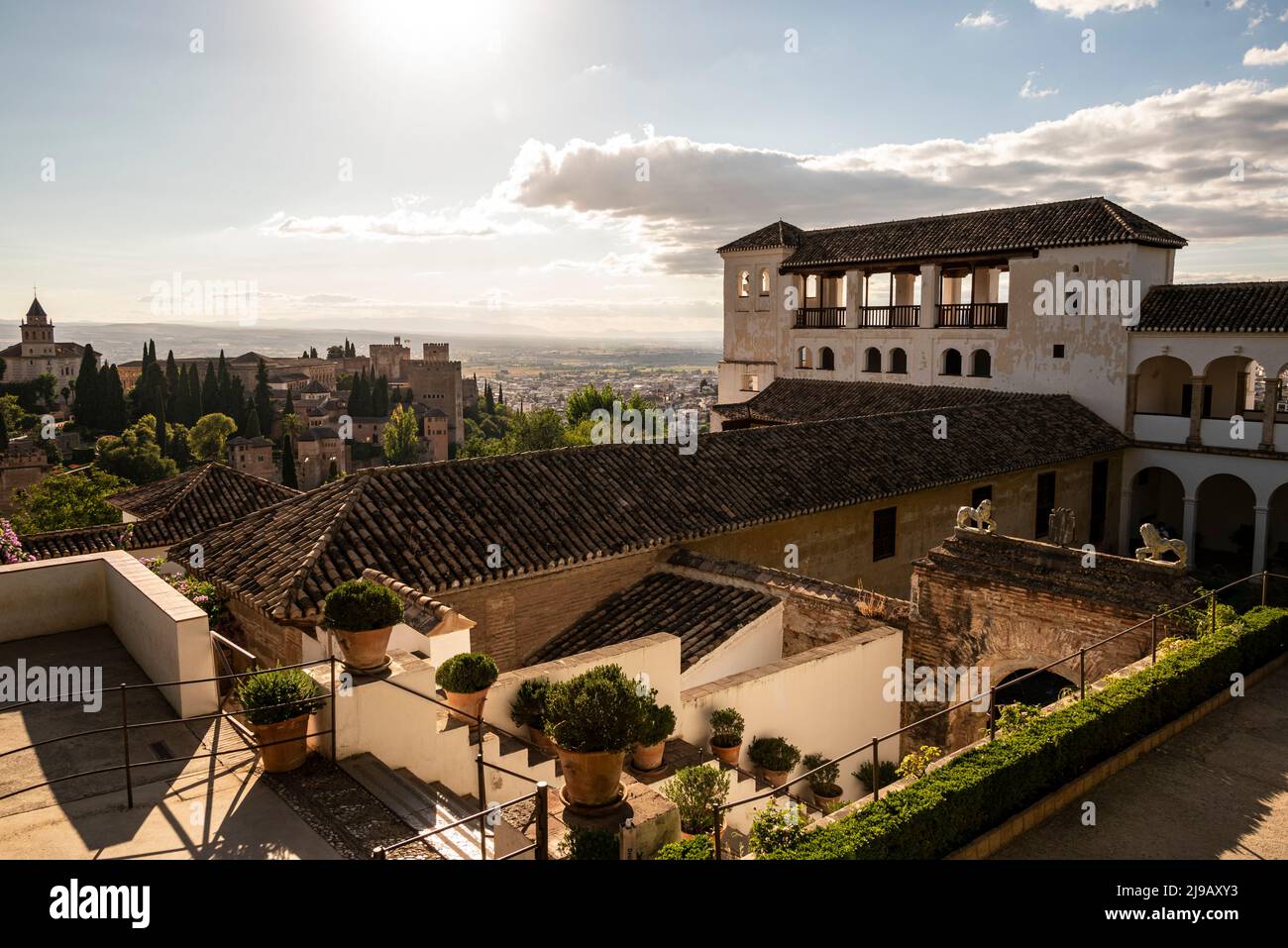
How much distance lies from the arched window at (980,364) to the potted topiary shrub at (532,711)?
2530cm

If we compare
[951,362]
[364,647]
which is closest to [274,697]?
[364,647]

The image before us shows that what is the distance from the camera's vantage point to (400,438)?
109 m

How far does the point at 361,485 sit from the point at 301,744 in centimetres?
665

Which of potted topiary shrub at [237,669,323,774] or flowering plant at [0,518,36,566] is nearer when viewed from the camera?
potted topiary shrub at [237,669,323,774]

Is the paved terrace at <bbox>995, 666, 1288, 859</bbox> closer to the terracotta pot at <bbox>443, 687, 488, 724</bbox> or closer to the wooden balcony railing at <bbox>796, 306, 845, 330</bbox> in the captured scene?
the terracotta pot at <bbox>443, 687, 488, 724</bbox>

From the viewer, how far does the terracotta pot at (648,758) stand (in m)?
9.16

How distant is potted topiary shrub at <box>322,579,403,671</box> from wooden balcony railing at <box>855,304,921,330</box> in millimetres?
27339

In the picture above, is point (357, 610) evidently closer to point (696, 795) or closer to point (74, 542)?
point (696, 795)

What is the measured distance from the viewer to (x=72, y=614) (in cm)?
976

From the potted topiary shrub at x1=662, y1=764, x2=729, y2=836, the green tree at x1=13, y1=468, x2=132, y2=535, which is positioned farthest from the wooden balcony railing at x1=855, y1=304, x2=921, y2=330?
the green tree at x1=13, y1=468, x2=132, y2=535

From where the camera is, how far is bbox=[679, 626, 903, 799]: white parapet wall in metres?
10.4

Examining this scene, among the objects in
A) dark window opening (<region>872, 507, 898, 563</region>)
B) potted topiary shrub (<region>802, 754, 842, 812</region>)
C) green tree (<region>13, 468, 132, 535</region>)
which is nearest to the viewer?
potted topiary shrub (<region>802, 754, 842, 812</region>)

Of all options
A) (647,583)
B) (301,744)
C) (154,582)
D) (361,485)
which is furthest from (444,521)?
(301,744)
